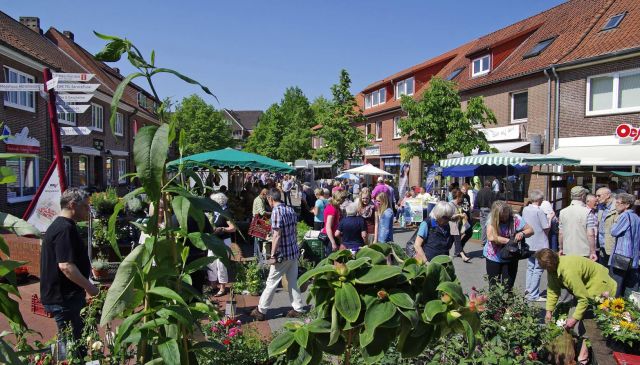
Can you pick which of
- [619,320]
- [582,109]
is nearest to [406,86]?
[582,109]

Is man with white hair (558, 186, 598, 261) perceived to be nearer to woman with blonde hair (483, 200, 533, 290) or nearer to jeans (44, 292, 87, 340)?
woman with blonde hair (483, 200, 533, 290)

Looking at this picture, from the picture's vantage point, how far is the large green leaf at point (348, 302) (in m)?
1.25

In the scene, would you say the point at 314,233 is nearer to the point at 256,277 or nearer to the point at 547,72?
the point at 256,277

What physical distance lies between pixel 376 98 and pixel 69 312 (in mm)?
34323

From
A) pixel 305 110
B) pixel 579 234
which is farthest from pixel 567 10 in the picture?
pixel 305 110

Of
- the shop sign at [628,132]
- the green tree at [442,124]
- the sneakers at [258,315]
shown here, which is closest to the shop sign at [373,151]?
the green tree at [442,124]

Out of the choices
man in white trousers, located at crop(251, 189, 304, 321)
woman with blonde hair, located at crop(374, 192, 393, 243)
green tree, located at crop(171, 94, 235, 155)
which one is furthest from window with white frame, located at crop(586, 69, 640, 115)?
green tree, located at crop(171, 94, 235, 155)

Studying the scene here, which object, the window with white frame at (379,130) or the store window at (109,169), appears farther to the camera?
the window with white frame at (379,130)

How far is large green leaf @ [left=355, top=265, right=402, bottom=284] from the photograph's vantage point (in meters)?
1.27

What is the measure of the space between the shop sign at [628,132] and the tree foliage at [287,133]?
1190 inches

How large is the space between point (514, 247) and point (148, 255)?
18.8 feet

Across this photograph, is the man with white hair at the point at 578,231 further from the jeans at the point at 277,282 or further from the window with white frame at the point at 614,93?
the window with white frame at the point at 614,93

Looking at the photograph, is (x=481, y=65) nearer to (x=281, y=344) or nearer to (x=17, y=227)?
(x=281, y=344)

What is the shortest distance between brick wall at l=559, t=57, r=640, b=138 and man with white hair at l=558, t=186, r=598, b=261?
452 inches
